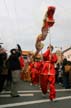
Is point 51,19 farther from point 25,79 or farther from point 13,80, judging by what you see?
A: point 25,79

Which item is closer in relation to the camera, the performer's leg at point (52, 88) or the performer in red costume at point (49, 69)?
the performer's leg at point (52, 88)

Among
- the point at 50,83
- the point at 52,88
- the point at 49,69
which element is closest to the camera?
the point at 52,88

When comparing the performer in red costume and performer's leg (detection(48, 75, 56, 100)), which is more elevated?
the performer in red costume

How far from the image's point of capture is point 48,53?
15578 mm

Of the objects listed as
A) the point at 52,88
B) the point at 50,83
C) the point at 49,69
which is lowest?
the point at 52,88

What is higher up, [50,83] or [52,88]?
[50,83]

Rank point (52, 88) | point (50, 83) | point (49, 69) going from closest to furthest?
point (52, 88) < point (50, 83) < point (49, 69)

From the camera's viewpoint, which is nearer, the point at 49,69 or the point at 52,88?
the point at 52,88

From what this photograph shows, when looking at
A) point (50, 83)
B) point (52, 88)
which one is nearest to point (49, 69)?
point (50, 83)

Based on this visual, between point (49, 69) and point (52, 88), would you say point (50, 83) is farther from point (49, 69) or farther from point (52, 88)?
point (49, 69)

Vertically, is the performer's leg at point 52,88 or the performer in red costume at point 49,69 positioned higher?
the performer in red costume at point 49,69

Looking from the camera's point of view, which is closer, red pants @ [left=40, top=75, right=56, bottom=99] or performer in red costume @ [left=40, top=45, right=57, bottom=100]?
red pants @ [left=40, top=75, right=56, bottom=99]

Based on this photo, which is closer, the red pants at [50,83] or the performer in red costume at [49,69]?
the red pants at [50,83]

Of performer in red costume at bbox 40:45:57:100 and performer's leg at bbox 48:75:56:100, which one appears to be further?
performer in red costume at bbox 40:45:57:100
